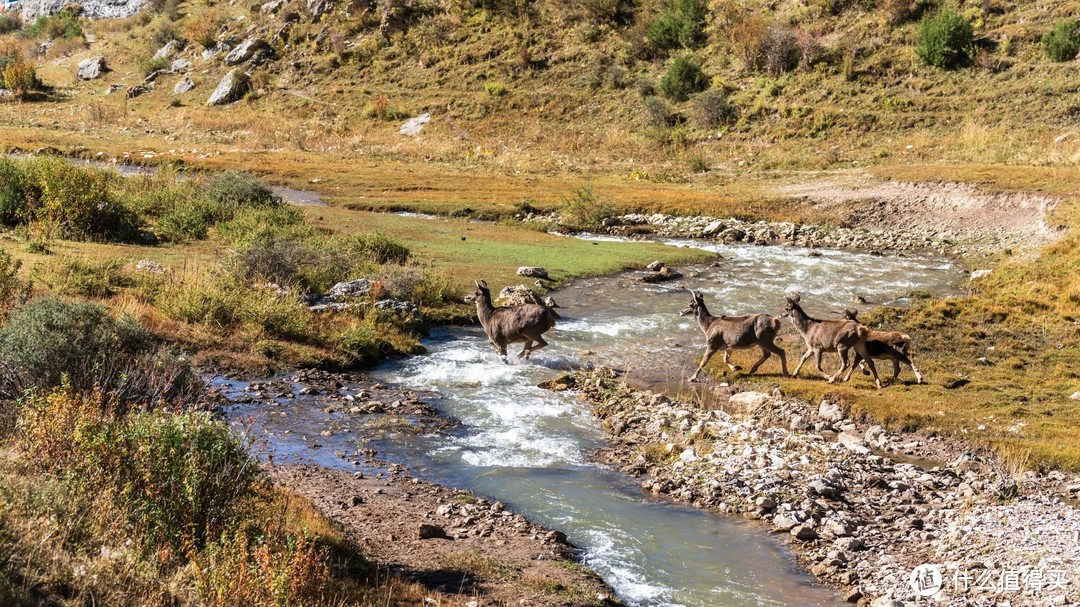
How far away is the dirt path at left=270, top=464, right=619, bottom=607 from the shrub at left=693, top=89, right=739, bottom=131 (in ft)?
180

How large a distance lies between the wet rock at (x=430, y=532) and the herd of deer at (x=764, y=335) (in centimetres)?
903

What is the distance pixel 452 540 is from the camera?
11445 millimetres

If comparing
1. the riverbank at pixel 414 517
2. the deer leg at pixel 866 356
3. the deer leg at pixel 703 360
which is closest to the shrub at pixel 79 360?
the riverbank at pixel 414 517

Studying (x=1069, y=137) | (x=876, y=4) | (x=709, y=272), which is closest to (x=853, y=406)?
(x=709, y=272)

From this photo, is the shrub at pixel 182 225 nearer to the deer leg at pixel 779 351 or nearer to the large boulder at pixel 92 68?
the deer leg at pixel 779 351

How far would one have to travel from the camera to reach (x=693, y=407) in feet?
56.6

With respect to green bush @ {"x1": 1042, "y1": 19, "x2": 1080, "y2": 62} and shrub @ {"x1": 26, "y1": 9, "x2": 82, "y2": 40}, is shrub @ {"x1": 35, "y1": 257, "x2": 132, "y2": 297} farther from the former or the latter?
shrub @ {"x1": 26, "y1": 9, "x2": 82, "y2": 40}

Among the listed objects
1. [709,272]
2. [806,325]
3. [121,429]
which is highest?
[121,429]

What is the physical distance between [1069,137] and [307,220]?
41.8 m

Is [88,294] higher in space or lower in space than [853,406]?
higher

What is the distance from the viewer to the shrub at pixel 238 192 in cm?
3428

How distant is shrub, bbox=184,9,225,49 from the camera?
10131cm

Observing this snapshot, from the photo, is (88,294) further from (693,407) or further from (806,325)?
(806,325)

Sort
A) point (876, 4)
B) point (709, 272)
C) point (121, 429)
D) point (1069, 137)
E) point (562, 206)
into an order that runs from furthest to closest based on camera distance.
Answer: point (876, 4), point (1069, 137), point (562, 206), point (709, 272), point (121, 429)
